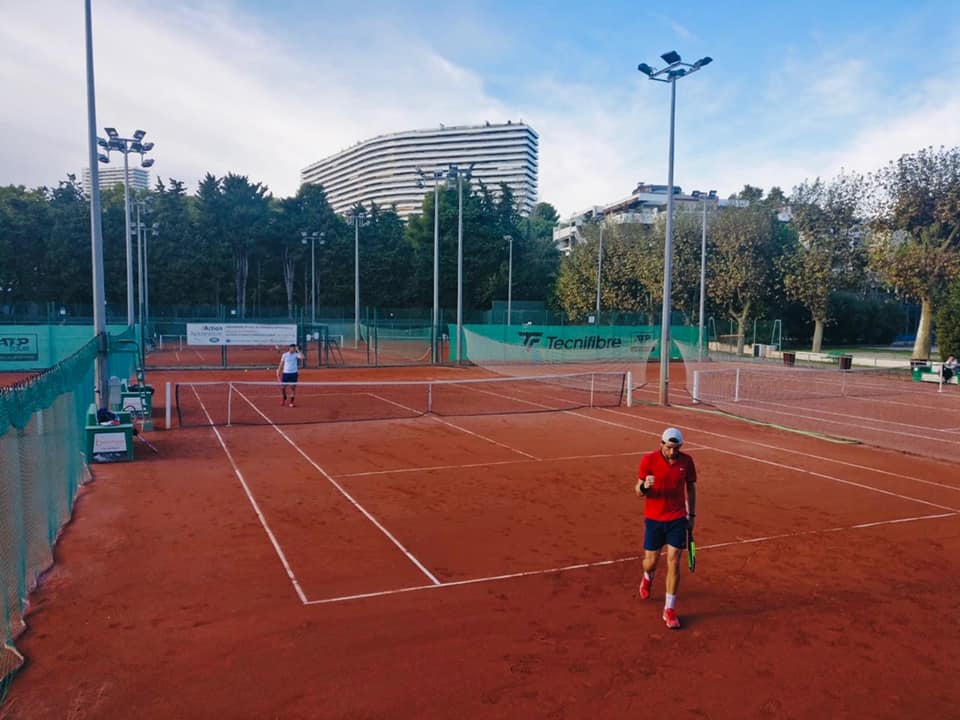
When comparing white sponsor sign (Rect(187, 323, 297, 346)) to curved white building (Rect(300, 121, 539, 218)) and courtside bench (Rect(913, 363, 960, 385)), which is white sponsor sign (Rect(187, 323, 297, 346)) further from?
curved white building (Rect(300, 121, 539, 218))

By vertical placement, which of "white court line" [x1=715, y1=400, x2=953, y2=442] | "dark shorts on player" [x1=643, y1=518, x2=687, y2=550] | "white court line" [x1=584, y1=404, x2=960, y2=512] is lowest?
"white court line" [x1=715, y1=400, x2=953, y2=442]

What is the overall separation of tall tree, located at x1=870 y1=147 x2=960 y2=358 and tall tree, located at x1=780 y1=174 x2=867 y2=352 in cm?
335

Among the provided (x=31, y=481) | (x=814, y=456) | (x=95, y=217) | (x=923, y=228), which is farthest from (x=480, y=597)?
(x=923, y=228)

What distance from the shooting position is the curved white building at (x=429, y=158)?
174m

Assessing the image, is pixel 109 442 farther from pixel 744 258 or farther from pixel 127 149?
pixel 744 258

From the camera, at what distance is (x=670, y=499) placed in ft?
21.8

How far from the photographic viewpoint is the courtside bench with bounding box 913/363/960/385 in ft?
102

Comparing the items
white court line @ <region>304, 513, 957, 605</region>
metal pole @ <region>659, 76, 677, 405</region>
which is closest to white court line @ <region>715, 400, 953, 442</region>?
metal pole @ <region>659, 76, 677, 405</region>

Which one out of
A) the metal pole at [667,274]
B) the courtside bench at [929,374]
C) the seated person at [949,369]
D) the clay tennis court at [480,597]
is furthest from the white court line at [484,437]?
the courtside bench at [929,374]

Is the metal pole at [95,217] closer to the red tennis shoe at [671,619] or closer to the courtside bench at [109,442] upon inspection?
the courtside bench at [109,442]

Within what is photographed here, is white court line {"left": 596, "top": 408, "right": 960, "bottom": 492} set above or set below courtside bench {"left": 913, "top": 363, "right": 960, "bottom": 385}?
below

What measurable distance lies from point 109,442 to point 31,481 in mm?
5692

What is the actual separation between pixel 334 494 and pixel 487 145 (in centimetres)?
17875

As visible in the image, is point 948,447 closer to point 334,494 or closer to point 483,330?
point 334,494
